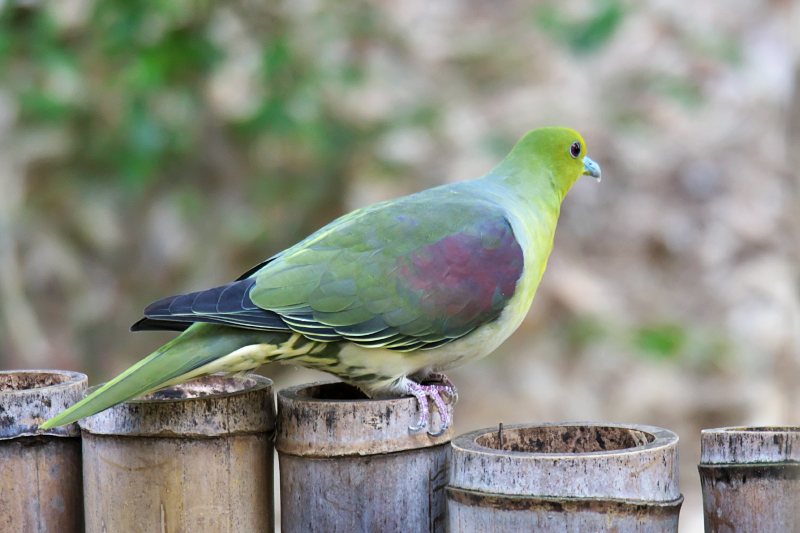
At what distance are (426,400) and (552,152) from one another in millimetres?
1053

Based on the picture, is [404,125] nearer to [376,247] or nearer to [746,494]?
[376,247]

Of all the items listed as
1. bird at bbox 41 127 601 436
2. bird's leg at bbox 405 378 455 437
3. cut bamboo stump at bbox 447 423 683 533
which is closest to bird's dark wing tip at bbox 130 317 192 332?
bird at bbox 41 127 601 436

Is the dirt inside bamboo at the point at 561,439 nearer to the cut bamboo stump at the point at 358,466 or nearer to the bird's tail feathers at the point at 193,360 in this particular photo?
the cut bamboo stump at the point at 358,466

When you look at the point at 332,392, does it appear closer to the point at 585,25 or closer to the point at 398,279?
the point at 398,279

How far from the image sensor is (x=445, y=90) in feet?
21.4

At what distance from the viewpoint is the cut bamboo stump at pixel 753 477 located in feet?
4.93

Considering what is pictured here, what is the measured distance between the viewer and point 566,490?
142 cm

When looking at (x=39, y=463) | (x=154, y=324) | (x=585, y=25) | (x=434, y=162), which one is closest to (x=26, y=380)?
(x=39, y=463)

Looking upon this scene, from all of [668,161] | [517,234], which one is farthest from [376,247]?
[668,161]

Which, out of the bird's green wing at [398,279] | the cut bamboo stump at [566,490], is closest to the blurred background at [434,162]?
the bird's green wing at [398,279]

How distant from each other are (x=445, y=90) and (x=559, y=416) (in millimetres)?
2719

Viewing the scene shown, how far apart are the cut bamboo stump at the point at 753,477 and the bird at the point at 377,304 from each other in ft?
1.83

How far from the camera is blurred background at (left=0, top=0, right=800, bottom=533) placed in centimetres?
550

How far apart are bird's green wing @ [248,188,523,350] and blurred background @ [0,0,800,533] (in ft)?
11.2
